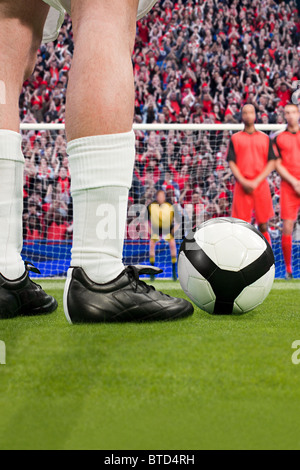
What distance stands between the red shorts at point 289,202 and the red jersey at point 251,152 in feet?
0.91

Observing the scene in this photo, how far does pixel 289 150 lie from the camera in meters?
4.48

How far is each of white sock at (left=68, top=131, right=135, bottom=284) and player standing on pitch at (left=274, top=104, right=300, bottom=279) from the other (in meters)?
3.33

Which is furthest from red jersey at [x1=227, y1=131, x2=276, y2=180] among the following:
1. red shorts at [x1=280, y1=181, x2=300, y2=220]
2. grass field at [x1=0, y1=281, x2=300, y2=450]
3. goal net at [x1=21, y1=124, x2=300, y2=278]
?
grass field at [x1=0, y1=281, x2=300, y2=450]

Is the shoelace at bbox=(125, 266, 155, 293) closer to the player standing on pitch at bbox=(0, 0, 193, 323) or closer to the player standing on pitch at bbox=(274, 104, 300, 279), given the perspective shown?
the player standing on pitch at bbox=(0, 0, 193, 323)

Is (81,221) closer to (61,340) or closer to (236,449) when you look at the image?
(61,340)

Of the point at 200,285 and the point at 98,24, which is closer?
the point at 98,24

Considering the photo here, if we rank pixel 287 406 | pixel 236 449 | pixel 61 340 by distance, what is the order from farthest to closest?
pixel 61 340, pixel 287 406, pixel 236 449

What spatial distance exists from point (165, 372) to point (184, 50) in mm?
9514

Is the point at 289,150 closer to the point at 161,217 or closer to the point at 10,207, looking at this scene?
the point at 161,217

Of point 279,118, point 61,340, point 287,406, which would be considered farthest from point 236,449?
point 279,118

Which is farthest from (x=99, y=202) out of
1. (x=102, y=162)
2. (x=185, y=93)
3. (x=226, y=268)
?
(x=185, y=93)

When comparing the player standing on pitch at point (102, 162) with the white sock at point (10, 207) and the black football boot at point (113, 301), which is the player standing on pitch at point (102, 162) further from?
the white sock at point (10, 207)

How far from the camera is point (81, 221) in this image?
1.28 m

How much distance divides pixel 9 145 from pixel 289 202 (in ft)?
11.2
